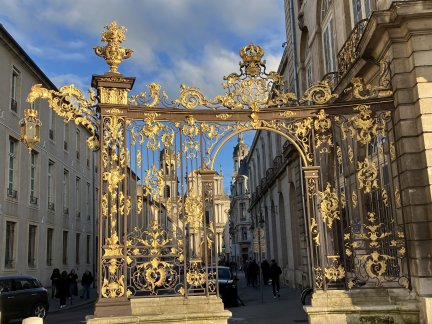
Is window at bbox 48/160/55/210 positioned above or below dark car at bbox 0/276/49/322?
above

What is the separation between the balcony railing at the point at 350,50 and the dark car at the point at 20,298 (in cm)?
1128

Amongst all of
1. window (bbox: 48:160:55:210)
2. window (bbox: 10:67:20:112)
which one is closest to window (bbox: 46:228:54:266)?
window (bbox: 48:160:55:210)

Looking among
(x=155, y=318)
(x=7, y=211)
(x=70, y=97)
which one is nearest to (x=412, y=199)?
(x=155, y=318)

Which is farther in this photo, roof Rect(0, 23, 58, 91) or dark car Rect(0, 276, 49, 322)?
roof Rect(0, 23, 58, 91)

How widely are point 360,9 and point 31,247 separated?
1849cm

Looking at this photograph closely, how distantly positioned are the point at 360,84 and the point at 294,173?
13145 millimetres

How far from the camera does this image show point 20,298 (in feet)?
48.8

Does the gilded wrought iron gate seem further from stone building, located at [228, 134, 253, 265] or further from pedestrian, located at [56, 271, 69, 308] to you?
stone building, located at [228, 134, 253, 265]

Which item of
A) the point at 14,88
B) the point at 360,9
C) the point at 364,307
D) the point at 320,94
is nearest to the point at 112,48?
the point at 320,94

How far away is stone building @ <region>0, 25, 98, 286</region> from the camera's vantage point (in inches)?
831

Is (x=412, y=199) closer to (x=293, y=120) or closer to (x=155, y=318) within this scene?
(x=293, y=120)

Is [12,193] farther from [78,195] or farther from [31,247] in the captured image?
[78,195]

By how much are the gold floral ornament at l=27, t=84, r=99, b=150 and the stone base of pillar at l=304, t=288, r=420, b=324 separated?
4.71 meters

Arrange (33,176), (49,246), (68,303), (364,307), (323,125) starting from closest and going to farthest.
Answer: (364,307) → (323,125) → (68,303) → (33,176) → (49,246)
